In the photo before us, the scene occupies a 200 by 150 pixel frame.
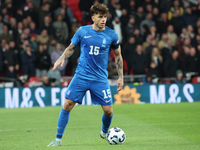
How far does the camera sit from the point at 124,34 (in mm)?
17250

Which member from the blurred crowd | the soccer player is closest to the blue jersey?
the soccer player

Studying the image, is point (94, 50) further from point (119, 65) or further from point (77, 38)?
point (119, 65)

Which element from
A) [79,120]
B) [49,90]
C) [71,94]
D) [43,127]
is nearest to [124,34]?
[49,90]

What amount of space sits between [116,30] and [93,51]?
1097cm

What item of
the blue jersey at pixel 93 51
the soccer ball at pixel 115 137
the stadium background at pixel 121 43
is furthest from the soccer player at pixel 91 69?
the stadium background at pixel 121 43

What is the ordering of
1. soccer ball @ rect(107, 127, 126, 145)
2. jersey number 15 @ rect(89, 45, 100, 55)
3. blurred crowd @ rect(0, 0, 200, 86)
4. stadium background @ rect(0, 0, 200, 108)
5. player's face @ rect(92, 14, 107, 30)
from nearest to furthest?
1. player's face @ rect(92, 14, 107, 30)
2. jersey number 15 @ rect(89, 45, 100, 55)
3. soccer ball @ rect(107, 127, 126, 145)
4. stadium background @ rect(0, 0, 200, 108)
5. blurred crowd @ rect(0, 0, 200, 86)

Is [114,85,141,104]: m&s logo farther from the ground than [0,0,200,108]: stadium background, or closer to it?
closer to it

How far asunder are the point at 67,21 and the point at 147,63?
4.26 metres

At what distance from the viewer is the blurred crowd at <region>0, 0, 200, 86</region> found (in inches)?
627

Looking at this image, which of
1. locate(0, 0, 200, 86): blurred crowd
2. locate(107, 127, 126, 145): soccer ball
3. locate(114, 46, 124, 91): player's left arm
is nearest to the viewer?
locate(107, 127, 126, 145): soccer ball

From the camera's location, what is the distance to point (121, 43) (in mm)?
17234

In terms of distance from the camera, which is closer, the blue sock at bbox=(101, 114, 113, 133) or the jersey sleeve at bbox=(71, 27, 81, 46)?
the jersey sleeve at bbox=(71, 27, 81, 46)

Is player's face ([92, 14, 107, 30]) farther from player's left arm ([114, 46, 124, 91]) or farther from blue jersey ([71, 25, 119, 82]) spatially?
player's left arm ([114, 46, 124, 91])

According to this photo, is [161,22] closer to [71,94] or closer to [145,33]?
[145,33]
